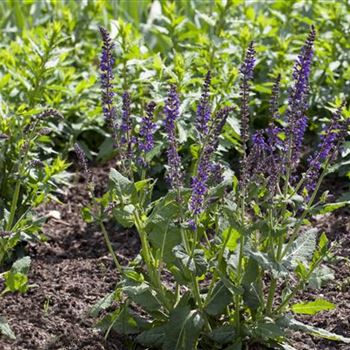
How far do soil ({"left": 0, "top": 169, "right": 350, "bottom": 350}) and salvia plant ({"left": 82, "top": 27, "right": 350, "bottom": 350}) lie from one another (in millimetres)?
245

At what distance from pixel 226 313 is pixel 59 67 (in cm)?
281

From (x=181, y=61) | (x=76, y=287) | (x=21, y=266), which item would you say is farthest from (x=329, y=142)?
(x=181, y=61)

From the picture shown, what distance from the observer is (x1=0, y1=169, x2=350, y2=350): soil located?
15.5 ft

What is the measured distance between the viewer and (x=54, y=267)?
18.3 feet

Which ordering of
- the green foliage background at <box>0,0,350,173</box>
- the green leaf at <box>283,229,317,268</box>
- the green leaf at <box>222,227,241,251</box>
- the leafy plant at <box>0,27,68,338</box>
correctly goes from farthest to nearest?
1. the green foliage background at <box>0,0,350,173</box>
2. the leafy plant at <box>0,27,68,338</box>
3. the green leaf at <box>283,229,317,268</box>
4. the green leaf at <box>222,227,241,251</box>

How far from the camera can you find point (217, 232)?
4586 mm

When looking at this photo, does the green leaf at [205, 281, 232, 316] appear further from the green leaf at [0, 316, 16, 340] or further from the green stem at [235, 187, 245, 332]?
the green leaf at [0, 316, 16, 340]

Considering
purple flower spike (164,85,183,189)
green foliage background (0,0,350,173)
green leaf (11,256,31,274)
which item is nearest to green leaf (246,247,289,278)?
purple flower spike (164,85,183,189)

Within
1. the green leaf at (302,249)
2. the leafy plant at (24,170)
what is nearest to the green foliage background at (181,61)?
the leafy plant at (24,170)

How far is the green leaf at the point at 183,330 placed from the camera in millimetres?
4355

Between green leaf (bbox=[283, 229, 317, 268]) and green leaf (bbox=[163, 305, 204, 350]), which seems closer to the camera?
green leaf (bbox=[163, 305, 204, 350])

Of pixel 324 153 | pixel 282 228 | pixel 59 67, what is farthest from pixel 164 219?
pixel 59 67

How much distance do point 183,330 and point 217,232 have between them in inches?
21.5

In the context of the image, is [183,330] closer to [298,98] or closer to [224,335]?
[224,335]
